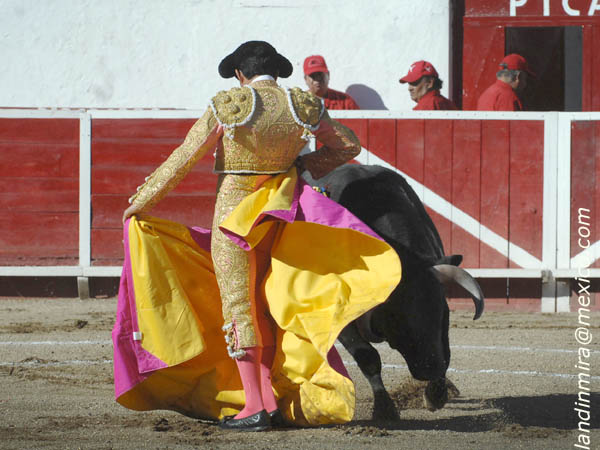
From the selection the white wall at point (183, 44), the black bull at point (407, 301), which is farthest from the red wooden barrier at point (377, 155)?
the black bull at point (407, 301)

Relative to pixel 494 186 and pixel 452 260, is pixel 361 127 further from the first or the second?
pixel 452 260

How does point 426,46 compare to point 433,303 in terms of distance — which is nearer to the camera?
point 433,303

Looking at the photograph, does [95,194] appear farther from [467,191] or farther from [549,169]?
[549,169]

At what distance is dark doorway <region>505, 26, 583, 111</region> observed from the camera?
10031 millimetres

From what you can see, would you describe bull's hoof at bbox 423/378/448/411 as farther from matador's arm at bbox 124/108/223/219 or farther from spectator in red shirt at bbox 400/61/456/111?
spectator in red shirt at bbox 400/61/456/111

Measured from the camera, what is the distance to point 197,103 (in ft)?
26.3

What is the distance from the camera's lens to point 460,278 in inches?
136

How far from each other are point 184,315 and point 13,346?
209cm

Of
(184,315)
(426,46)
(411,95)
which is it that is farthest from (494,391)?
(426,46)

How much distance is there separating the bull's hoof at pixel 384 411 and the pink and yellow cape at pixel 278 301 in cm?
31

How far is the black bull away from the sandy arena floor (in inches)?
6.5

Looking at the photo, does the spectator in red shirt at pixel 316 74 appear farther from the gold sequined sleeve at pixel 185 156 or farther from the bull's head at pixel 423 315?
the gold sequined sleeve at pixel 185 156

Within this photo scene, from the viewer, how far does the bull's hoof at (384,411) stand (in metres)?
3.52

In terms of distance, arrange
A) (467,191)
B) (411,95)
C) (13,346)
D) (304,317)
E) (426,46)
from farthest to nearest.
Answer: (426,46)
(411,95)
(467,191)
(13,346)
(304,317)
